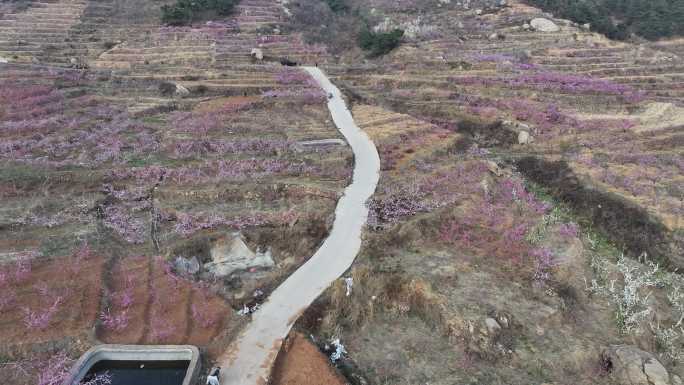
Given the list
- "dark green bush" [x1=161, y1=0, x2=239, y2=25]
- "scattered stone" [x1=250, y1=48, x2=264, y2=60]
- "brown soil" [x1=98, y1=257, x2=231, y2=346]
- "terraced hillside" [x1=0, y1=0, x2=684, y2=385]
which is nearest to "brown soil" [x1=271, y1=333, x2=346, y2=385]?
"terraced hillside" [x1=0, y1=0, x2=684, y2=385]

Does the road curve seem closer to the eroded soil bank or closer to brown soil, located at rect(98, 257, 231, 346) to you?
brown soil, located at rect(98, 257, 231, 346)

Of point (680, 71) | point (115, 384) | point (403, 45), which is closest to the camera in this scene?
point (115, 384)

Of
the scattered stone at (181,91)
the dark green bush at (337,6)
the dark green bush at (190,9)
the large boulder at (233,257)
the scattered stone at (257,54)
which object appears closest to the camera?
the large boulder at (233,257)

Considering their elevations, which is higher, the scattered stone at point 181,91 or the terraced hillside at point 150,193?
the scattered stone at point 181,91

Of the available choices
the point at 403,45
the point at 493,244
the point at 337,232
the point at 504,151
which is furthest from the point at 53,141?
the point at 403,45

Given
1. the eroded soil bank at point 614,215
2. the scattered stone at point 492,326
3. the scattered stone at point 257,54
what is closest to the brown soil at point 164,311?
the scattered stone at point 492,326

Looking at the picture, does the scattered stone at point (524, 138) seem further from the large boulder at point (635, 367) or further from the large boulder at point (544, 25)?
the large boulder at point (544, 25)

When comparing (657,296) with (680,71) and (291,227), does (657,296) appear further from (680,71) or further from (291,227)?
(680,71)
